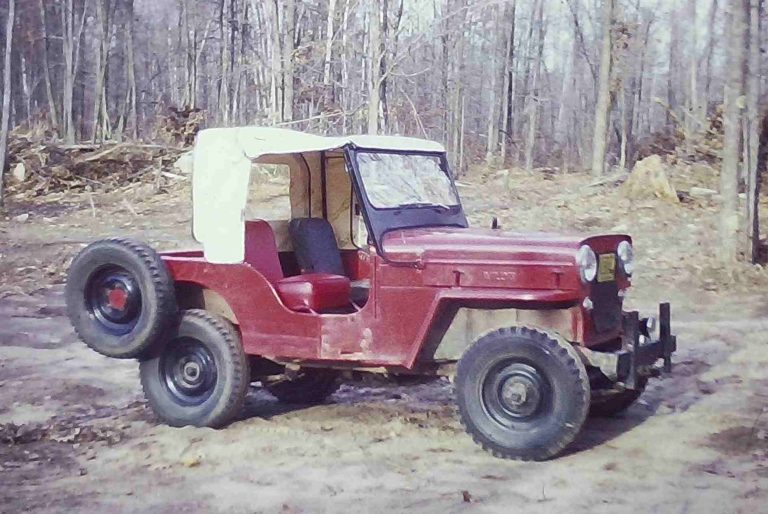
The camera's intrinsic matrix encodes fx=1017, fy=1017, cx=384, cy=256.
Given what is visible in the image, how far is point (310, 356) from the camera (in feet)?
22.5

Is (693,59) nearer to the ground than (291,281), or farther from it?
farther from it

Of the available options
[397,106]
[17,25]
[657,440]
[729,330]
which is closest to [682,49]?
[17,25]

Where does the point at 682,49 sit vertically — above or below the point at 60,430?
above

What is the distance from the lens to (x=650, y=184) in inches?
712

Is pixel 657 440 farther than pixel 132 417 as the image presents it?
No

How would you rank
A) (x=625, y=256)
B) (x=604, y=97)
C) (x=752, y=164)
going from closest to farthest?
(x=625, y=256), (x=752, y=164), (x=604, y=97)

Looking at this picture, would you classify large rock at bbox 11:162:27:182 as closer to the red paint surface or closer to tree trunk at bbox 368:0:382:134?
tree trunk at bbox 368:0:382:134

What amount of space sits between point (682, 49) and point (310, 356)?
44.8 m

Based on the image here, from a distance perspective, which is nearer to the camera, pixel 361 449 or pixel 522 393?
pixel 522 393

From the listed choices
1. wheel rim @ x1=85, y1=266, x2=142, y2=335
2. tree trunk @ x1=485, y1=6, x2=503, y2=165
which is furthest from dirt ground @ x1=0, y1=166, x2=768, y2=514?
tree trunk @ x1=485, y1=6, x2=503, y2=165

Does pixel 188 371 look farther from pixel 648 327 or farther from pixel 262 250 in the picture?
pixel 648 327

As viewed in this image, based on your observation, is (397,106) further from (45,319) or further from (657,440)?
→ (657,440)

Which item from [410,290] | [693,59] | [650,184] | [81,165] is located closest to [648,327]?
[410,290]

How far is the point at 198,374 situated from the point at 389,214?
5.85 ft
